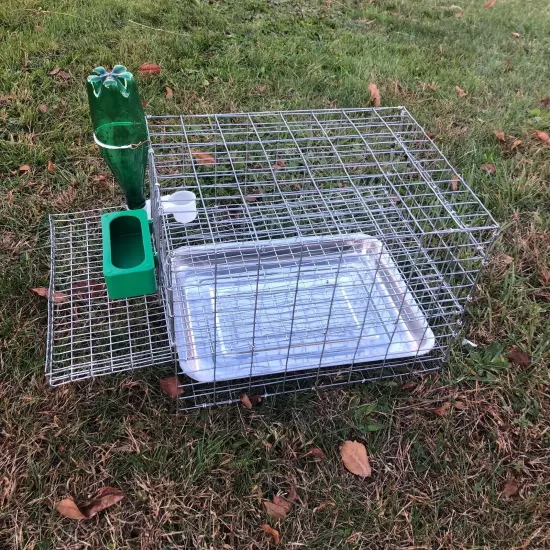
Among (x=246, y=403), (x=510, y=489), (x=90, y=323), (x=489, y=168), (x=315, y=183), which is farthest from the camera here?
(x=489, y=168)

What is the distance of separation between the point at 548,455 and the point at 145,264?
1183mm

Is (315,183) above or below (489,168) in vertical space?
above

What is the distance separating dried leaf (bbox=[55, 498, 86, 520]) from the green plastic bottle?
0.89 metres

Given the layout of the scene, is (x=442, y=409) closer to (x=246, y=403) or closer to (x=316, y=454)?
(x=316, y=454)

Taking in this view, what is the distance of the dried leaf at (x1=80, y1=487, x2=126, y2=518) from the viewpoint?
3.93ft

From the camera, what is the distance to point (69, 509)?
119 centimetres

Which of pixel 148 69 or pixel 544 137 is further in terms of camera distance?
pixel 148 69

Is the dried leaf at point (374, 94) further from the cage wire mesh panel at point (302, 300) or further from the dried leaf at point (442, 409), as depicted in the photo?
the dried leaf at point (442, 409)

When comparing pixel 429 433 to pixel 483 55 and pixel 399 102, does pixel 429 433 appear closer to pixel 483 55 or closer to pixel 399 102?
pixel 399 102

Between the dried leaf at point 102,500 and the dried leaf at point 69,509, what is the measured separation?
0.04ft

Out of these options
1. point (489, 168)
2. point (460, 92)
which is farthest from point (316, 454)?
point (460, 92)

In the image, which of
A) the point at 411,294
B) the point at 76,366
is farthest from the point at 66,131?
the point at 411,294

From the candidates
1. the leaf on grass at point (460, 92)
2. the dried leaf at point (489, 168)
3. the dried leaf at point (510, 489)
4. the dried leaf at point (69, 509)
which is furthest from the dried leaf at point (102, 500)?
the leaf on grass at point (460, 92)

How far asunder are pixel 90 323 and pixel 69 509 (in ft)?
1.75
